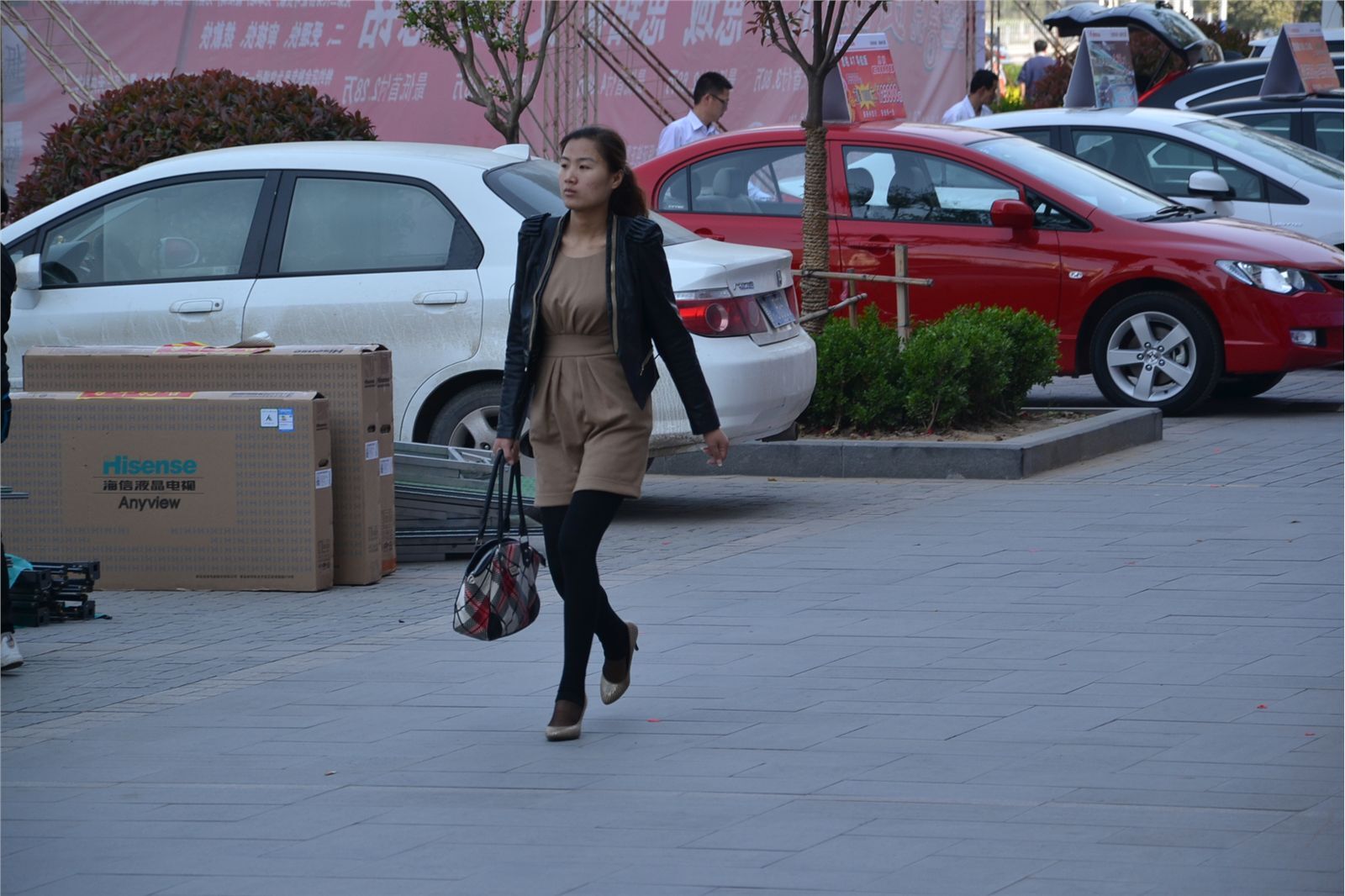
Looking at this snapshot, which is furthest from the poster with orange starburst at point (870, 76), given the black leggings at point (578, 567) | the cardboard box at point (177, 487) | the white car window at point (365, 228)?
the black leggings at point (578, 567)

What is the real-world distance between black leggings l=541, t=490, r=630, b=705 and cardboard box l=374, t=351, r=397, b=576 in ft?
8.08

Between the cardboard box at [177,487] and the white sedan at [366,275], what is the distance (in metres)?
1.23

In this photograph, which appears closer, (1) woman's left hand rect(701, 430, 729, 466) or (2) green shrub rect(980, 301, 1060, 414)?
(1) woman's left hand rect(701, 430, 729, 466)

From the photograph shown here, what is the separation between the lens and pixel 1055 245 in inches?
484

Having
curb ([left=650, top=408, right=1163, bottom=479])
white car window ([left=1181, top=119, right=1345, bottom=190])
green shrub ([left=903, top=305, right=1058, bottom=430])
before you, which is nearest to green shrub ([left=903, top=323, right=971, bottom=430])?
green shrub ([left=903, top=305, right=1058, bottom=430])

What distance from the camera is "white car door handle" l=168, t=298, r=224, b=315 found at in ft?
29.8

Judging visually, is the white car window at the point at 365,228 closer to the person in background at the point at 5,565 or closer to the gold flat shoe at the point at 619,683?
the person in background at the point at 5,565

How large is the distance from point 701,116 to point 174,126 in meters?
3.84

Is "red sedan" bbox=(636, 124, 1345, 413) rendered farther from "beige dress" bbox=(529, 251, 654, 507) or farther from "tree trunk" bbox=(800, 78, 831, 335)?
"beige dress" bbox=(529, 251, 654, 507)

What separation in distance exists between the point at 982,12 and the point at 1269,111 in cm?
922

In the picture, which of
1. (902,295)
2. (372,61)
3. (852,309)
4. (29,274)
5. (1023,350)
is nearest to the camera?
(29,274)

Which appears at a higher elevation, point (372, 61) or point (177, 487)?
point (372, 61)

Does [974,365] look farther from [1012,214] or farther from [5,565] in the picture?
[5,565]

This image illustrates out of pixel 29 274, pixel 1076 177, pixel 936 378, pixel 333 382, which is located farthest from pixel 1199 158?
pixel 29 274
